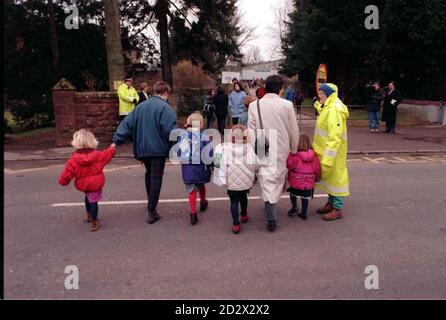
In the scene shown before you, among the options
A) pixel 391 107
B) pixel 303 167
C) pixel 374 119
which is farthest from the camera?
pixel 374 119

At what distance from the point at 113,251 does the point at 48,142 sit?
1020 cm

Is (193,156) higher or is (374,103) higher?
(374,103)

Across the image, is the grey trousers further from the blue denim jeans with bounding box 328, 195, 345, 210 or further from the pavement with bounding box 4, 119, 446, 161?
the pavement with bounding box 4, 119, 446, 161

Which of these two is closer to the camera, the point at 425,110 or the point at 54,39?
the point at 425,110

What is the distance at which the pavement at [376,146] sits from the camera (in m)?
10.8

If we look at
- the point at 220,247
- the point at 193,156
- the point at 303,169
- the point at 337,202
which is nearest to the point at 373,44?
the point at 337,202

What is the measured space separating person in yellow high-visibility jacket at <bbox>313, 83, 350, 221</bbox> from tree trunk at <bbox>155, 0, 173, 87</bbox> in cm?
1546

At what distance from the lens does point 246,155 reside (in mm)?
4805

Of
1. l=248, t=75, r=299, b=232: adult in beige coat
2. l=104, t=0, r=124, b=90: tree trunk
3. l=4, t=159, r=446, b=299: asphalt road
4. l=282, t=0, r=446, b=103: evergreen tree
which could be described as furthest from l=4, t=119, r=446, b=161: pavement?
l=248, t=75, r=299, b=232: adult in beige coat

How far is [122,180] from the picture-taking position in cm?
793

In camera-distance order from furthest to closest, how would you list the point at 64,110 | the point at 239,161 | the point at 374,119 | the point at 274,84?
the point at 374,119
the point at 64,110
the point at 274,84
the point at 239,161

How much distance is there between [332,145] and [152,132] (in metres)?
2.38

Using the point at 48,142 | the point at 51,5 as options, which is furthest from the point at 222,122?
the point at 51,5

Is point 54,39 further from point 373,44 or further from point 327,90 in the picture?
point 327,90
